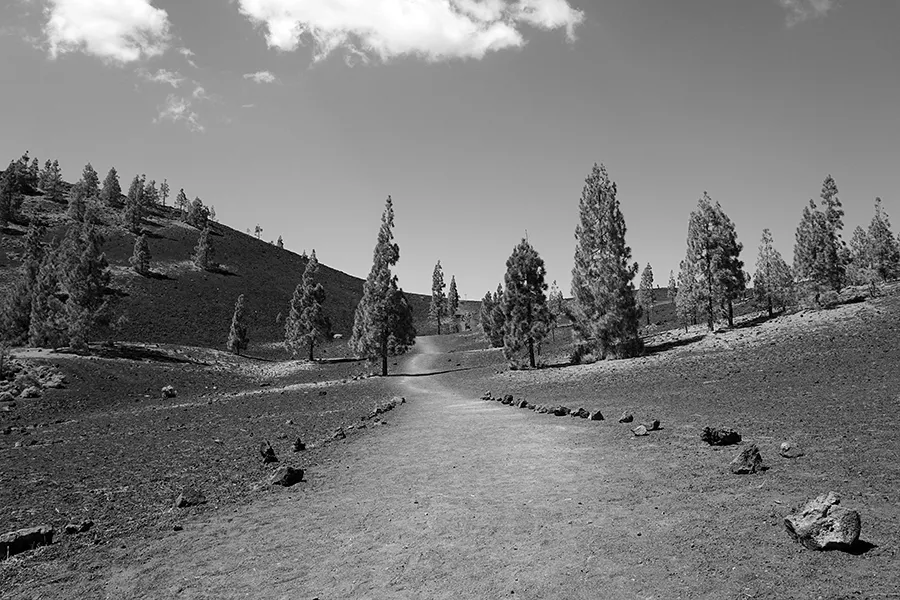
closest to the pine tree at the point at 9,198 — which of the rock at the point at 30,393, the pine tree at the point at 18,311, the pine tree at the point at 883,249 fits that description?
the pine tree at the point at 18,311

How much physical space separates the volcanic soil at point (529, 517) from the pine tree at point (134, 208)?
16216 centimetres

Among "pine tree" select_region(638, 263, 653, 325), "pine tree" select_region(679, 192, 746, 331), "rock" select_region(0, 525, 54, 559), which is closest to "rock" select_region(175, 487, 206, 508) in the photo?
"rock" select_region(0, 525, 54, 559)

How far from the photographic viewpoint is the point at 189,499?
10578 millimetres

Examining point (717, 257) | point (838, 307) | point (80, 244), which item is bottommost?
point (838, 307)

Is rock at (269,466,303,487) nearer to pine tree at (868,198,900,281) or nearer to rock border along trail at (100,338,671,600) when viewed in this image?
rock border along trail at (100,338,671,600)

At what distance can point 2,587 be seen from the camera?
6.81 metres

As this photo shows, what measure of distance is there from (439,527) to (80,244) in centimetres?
6996

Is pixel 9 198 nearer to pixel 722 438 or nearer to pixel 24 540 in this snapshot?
pixel 24 540

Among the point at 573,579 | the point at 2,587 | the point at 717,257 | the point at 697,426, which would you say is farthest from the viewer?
the point at 717,257

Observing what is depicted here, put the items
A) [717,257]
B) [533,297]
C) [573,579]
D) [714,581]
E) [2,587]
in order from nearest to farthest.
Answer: [714,581] < [573,579] < [2,587] < [533,297] < [717,257]

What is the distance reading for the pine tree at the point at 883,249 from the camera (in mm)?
73375

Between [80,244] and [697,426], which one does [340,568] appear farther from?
[80,244]

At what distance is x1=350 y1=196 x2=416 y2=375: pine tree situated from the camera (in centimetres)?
5262

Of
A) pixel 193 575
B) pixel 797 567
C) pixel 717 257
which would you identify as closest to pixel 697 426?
pixel 797 567
